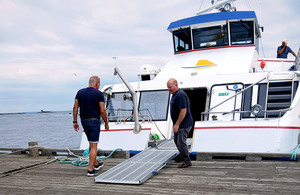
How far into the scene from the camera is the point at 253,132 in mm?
6234

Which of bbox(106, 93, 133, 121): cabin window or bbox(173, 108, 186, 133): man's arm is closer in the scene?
bbox(173, 108, 186, 133): man's arm

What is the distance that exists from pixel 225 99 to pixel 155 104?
1.83 metres

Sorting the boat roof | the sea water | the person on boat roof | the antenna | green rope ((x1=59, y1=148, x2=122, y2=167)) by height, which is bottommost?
the sea water

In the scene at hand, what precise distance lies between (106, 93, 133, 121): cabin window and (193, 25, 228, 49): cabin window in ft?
9.65

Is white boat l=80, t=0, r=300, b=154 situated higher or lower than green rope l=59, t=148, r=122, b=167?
higher

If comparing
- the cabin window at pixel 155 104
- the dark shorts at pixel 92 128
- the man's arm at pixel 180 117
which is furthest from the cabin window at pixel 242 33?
the dark shorts at pixel 92 128

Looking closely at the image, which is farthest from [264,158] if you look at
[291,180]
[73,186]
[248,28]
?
[248,28]

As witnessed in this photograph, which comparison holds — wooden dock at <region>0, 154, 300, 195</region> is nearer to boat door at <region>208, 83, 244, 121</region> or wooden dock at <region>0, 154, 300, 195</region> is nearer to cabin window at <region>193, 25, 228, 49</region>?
boat door at <region>208, 83, 244, 121</region>

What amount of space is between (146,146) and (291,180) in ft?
10.9

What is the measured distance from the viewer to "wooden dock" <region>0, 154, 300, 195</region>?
4.20 m

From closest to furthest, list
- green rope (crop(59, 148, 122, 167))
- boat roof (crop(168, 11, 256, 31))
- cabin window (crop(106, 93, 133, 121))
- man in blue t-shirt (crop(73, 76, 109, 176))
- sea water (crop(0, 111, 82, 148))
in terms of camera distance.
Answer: man in blue t-shirt (crop(73, 76, 109, 176)), green rope (crop(59, 148, 122, 167)), cabin window (crop(106, 93, 133, 121)), boat roof (crop(168, 11, 256, 31)), sea water (crop(0, 111, 82, 148))

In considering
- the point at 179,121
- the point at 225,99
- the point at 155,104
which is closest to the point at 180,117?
the point at 179,121

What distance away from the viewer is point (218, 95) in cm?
785

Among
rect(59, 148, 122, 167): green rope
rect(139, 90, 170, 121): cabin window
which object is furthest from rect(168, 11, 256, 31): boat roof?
rect(59, 148, 122, 167): green rope
